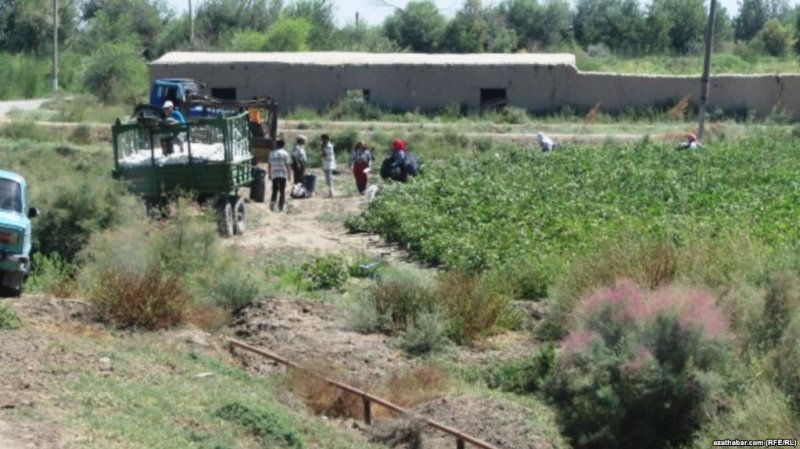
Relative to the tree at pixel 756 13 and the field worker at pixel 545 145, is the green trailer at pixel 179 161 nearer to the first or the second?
the field worker at pixel 545 145

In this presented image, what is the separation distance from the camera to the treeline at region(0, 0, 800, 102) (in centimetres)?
7762

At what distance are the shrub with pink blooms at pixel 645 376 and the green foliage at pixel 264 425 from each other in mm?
3227

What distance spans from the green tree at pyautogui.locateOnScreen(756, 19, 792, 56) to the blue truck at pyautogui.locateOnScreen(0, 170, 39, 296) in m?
66.9

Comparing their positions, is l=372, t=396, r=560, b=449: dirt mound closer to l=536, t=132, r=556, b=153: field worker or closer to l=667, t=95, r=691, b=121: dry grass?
l=536, t=132, r=556, b=153: field worker

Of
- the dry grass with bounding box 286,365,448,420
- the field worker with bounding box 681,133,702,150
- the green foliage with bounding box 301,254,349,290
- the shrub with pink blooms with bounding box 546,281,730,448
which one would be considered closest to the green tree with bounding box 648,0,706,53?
the field worker with bounding box 681,133,702,150

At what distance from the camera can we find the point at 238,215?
28.4 m

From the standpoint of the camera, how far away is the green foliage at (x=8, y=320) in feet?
55.9

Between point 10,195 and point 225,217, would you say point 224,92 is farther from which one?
point 10,195

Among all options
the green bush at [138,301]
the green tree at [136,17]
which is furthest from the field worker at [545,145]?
the green tree at [136,17]

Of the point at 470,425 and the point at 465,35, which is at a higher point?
the point at 465,35

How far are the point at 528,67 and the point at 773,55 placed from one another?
113 ft

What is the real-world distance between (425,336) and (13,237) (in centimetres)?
578

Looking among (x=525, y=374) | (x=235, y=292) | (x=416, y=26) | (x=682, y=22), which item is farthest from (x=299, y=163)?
(x=682, y=22)

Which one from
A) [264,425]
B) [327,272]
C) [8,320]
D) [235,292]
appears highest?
[8,320]
